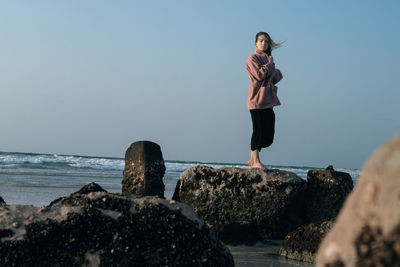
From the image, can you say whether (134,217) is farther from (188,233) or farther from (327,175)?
(327,175)

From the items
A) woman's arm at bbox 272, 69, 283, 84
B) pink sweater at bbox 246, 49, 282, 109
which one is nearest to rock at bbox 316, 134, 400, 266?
pink sweater at bbox 246, 49, 282, 109

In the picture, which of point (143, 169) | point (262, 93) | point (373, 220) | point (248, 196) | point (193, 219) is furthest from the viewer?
point (143, 169)

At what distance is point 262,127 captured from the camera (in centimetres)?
773

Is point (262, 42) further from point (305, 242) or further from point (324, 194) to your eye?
point (305, 242)

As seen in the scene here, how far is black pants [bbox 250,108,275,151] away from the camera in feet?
25.4

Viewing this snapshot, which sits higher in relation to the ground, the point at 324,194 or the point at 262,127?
the point at 262,127

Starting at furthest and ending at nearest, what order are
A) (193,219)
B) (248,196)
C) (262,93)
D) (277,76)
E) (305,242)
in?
1. (277,76)
2. (262,93)
3. (248,196)
4. (305,242)
5. (193,219)

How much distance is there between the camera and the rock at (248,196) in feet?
23.0

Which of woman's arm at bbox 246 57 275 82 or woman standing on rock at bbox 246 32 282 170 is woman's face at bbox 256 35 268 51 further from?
woman's arm at bbox 246 57 275 82

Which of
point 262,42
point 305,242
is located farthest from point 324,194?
point 262,42

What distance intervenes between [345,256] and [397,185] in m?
0.25

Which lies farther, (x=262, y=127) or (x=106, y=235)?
(x=262, y=127)

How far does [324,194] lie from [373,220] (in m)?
6.29

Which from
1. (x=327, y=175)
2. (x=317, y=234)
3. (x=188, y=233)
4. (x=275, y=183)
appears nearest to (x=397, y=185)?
(x=188, y=233)
